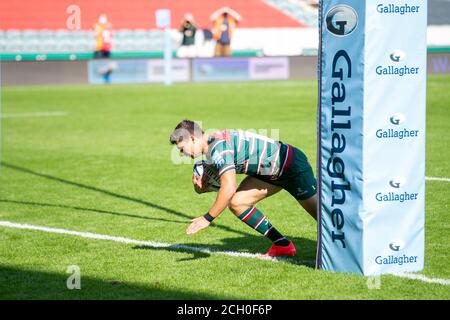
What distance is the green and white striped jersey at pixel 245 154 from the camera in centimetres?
735

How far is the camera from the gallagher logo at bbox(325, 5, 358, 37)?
22.0ft

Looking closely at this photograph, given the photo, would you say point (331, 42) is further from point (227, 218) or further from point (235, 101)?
point (235, 101)

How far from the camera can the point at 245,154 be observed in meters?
7.61

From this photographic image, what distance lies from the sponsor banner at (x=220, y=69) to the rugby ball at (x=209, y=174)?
2816cm

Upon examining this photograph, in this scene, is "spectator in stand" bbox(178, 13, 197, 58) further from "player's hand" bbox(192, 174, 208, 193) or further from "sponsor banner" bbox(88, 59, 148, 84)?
"player's hand" bbox(192, 174, 208, 193)

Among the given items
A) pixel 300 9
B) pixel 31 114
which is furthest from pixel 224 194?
pixel 300 9

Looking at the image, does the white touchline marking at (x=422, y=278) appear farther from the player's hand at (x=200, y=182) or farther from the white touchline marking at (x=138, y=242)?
the player's hand at (x=200, y=182)

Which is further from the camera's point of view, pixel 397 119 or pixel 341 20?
pixel 397 119

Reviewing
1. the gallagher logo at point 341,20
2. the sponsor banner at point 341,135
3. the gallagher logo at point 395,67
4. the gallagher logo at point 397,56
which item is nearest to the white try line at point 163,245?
the sponsor banner at point 341,135

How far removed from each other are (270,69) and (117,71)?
6808 millimetres

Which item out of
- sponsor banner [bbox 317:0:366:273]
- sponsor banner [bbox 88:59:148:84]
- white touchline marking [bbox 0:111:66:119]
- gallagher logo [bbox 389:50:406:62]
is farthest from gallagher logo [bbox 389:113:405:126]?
sponsor banner [bbox 88:59:148:84]

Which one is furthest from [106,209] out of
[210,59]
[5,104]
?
[210,59]

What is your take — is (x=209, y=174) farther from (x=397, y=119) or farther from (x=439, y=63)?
(x=439, y=63)
